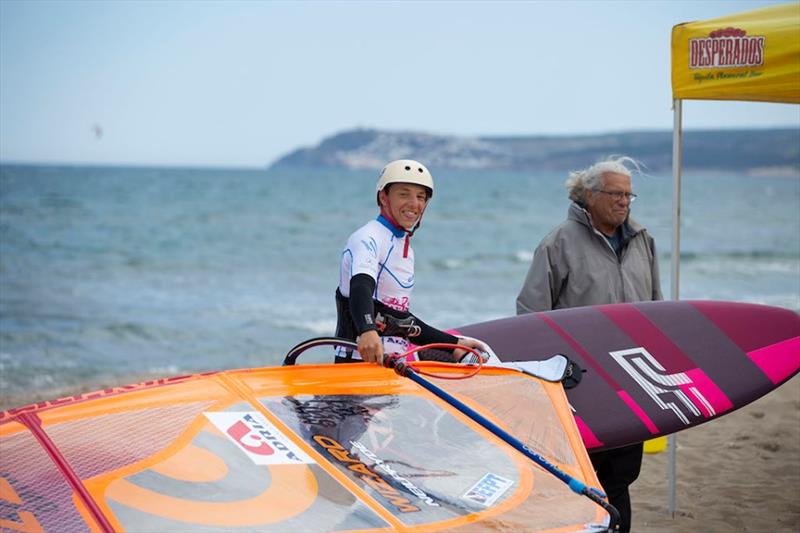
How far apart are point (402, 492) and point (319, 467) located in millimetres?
259

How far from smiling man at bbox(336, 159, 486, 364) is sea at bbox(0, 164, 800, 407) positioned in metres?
1.62

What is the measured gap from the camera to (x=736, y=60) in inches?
169

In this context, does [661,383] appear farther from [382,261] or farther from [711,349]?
[382,261]

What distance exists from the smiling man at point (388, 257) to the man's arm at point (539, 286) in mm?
1002

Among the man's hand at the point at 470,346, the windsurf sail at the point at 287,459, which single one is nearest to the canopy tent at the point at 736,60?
the man's hand at the point at 470,346

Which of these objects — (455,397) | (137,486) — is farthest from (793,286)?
(137,486)

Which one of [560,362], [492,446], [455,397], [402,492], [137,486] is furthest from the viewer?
[560,362]

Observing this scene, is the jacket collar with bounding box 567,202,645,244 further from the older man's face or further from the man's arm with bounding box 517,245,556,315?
the man's arm with bounding box 517,245,556,315

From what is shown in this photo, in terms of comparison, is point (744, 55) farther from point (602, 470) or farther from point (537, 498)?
point (537, 498)

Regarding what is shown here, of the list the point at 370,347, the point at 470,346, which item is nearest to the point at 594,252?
the point at 470,346

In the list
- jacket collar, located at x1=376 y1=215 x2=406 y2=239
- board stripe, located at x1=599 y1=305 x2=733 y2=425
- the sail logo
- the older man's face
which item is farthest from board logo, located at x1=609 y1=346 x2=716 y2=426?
the sail logo

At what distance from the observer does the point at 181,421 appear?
2.71m

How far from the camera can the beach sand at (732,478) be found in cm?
449

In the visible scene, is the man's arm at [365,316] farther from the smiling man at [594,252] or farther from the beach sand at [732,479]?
the beach sand at [732,479]
